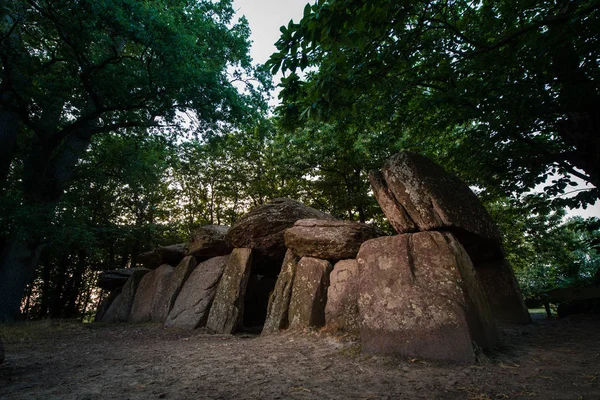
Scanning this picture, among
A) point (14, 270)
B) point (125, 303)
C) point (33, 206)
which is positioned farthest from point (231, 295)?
point (14, 270)

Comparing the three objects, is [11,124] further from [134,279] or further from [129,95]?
[134,279]

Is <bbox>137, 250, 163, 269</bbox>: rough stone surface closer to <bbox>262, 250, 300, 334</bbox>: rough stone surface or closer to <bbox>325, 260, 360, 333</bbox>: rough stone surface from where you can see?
<bbox>262, 250, 300, 334</bbox>: rough stone surface

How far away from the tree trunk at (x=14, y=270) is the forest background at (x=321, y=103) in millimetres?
37

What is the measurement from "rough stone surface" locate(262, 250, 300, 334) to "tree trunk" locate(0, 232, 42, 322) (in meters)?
6.86

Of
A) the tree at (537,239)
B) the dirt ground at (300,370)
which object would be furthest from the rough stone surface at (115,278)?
the tree at (537,239)

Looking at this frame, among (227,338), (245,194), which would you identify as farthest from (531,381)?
(245,194)

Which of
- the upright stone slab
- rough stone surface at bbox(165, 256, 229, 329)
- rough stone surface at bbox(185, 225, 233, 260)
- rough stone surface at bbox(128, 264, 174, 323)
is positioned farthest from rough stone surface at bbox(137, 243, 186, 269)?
rough stone surface at bbox(165, 256, 229, 329)

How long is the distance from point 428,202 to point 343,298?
2.21 meters

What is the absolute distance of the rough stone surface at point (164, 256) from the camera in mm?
9164

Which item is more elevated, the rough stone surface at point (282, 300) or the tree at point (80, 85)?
the tree at point (80, 85)

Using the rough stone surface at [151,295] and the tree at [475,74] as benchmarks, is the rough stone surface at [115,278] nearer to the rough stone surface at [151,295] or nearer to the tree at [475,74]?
the rough stone surface at [151,295]

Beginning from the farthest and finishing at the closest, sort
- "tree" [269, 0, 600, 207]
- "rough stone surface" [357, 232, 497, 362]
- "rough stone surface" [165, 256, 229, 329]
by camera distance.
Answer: "rough stone surface" [165, 256, 229, 329] < "rough stone surface" [357, 232, 497, 362] < "tree" [269, 0, 600, 207]

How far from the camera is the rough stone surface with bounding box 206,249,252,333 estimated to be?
636 centimetres

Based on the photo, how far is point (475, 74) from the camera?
588 centimetres
